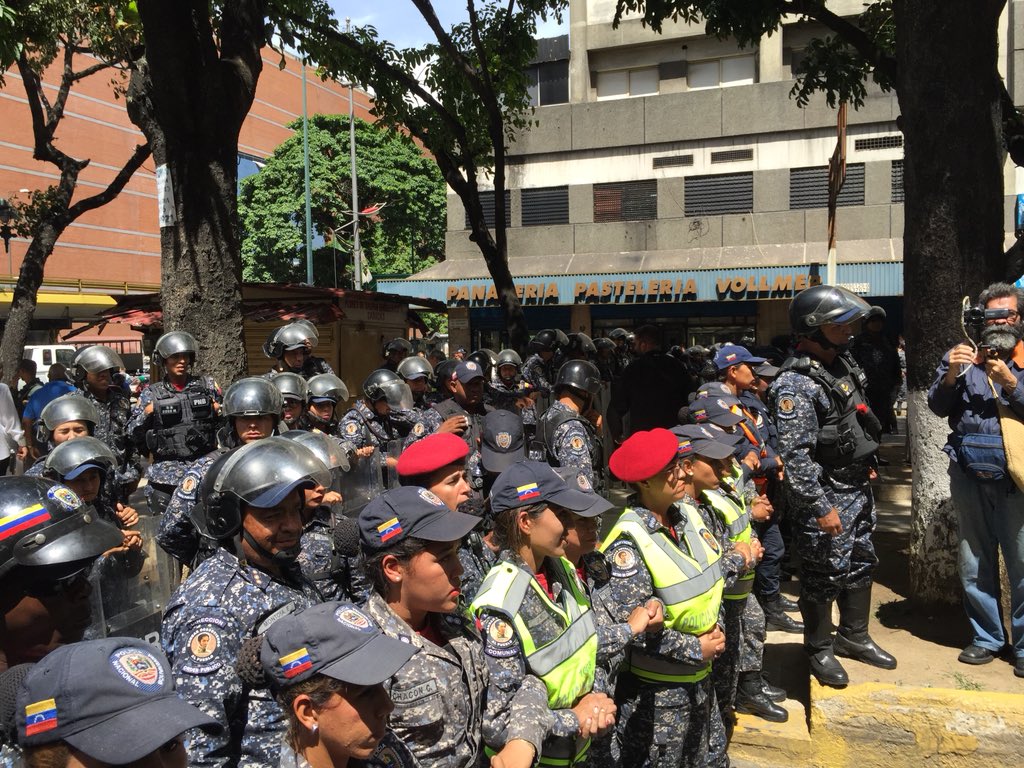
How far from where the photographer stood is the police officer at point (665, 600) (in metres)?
3.25

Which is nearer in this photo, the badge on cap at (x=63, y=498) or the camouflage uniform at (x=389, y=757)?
the camouflage uniform at (x=389, y=757)

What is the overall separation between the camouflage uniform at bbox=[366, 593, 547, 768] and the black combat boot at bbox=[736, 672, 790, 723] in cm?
268

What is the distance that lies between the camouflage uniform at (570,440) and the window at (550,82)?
20465mm

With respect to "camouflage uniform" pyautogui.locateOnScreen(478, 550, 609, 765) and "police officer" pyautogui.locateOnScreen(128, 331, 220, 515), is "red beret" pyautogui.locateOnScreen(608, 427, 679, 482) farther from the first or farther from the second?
"police officer" pyautogui.locateOnScreen(128, 331, 220, 515)

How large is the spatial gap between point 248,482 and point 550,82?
2358cm

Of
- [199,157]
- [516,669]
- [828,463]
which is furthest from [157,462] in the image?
[828,463]

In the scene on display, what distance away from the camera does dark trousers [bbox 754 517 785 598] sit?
18.5ft

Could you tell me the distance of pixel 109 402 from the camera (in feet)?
24.6

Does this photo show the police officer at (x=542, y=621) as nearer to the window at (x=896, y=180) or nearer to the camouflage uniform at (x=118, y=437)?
the camouflage uniform at (x=118, y=437)

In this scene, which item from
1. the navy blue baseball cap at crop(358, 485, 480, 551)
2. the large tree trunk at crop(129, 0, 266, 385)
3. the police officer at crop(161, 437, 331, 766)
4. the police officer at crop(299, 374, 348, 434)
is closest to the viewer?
the police officer at crop(161, 437, 331, 766)

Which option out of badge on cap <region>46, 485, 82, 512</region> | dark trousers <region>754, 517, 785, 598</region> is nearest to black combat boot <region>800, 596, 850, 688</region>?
dark trousers <region>754, 517, 785, 598</region>

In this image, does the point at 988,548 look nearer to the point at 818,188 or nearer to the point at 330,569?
the point at 330,569

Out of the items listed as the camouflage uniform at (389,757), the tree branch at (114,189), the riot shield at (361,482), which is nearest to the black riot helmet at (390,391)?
the riot shield at (361,482)

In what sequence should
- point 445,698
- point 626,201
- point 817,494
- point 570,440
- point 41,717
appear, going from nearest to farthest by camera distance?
point 41,717, point 445,698, point 817,494, point 570,440, point 626,201
